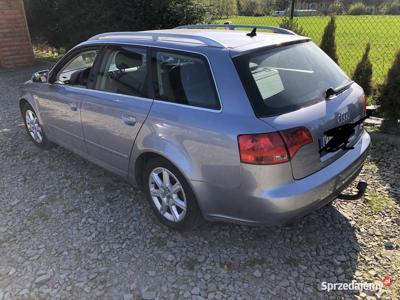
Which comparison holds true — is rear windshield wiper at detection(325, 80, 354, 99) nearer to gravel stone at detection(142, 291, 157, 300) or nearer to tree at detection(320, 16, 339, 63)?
gravel stone at detection(142, 291, 157, 300)

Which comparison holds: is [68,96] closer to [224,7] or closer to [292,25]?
[292,25]

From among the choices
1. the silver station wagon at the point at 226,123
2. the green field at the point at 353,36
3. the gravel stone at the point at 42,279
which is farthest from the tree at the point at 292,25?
the gravel stone at the point at 42,279

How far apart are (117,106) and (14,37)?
8642mm

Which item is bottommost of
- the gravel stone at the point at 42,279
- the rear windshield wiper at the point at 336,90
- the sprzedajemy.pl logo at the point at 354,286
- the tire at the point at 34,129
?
the sprzedajemy.pl logo at the point at 354,286

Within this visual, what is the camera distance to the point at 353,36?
1058cm

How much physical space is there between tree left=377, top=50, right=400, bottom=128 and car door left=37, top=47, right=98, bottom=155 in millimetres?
3676

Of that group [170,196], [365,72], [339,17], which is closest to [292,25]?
[339,17]

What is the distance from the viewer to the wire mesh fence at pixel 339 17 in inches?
288

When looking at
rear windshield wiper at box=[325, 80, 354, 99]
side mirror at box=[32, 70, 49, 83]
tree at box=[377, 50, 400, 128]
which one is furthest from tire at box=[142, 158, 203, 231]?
tree at box=[377, 50, 400, 128]

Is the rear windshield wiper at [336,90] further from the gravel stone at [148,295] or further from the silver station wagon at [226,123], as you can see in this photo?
the gravel stone at [148,295]

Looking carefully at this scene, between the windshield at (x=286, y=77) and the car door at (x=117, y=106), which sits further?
the car door at (x=117, y=106)

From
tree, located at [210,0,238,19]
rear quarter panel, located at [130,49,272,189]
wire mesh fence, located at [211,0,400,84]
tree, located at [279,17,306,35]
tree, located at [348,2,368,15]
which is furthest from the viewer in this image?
tree, located at [210,0,238,19]

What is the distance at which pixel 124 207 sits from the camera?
3.88 metres

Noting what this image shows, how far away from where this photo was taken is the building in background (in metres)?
10.2
